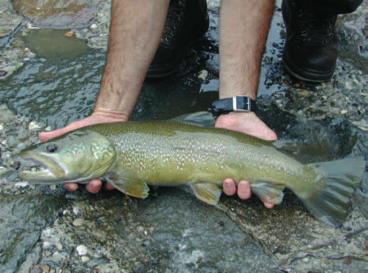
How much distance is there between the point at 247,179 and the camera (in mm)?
2705

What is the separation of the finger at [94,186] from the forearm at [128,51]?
1.59ft

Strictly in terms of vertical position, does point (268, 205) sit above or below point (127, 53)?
below

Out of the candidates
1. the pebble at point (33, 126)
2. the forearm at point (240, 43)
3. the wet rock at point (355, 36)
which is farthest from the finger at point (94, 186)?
the wet rock at point (355, 36)

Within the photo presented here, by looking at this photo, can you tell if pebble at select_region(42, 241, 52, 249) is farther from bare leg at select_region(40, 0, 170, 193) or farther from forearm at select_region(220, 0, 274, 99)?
forearm at select_region(220, 0, 274, 99)

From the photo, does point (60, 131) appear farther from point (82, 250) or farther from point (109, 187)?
point (82, 250)

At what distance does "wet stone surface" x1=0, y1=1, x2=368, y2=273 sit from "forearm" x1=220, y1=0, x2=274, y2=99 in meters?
0.45

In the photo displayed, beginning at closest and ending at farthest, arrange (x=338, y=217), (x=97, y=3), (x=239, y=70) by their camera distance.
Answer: (x=338, y=217)
(x=239, y=70)
(x=97, y=3)

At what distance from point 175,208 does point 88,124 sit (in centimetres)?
69

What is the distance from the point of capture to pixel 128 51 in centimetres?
313

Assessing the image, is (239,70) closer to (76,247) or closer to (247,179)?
(247,179)

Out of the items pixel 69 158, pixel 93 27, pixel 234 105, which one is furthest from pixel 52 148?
pixel 93 27

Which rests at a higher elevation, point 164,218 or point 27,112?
point 27,112

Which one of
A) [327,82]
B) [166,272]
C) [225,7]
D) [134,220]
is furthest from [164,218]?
[327,82]

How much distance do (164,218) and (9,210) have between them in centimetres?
85
